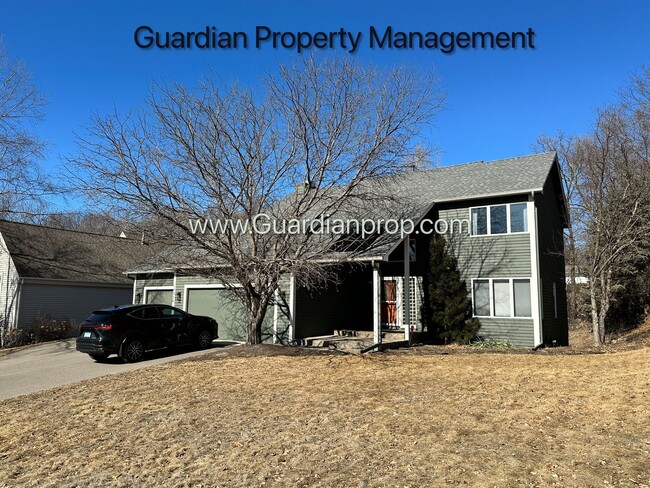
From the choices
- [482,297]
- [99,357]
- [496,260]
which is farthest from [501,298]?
[99,357]

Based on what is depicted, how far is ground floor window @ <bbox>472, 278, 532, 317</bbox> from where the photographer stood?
50.3 ft

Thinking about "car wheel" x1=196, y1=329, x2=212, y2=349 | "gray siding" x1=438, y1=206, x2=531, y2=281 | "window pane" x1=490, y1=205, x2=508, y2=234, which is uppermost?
"window pane" x1=490, y1=205, x2=508, y2=234

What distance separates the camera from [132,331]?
13000mm

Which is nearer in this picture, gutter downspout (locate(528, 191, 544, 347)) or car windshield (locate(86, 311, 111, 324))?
car windshield (locate(86, 311, 111, 324))

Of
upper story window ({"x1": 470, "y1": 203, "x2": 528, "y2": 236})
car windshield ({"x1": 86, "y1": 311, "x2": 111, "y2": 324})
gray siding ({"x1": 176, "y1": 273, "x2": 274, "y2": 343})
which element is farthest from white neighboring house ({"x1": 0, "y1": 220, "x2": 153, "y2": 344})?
upper story window ({"x1": 470, "y1": 203, "x2": 528, "y2": 236})

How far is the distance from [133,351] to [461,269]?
11.0m

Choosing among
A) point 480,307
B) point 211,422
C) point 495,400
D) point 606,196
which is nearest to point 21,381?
point 211,422

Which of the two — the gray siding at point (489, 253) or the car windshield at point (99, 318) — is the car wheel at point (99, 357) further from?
the gray siding at point (489, 253)

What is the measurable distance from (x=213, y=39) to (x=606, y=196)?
62.8 feet

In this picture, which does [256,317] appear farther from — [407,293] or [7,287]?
[7,287]

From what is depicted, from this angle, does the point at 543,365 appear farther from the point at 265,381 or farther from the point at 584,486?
the point at 584,486

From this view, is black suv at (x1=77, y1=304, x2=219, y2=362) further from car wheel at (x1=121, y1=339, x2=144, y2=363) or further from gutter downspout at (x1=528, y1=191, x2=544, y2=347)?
gutter downspout at (x1=528, y1=191, x2=544, y2=347)

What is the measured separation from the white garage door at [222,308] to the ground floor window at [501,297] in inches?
333

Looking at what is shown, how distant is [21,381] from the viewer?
1105 centimetres
